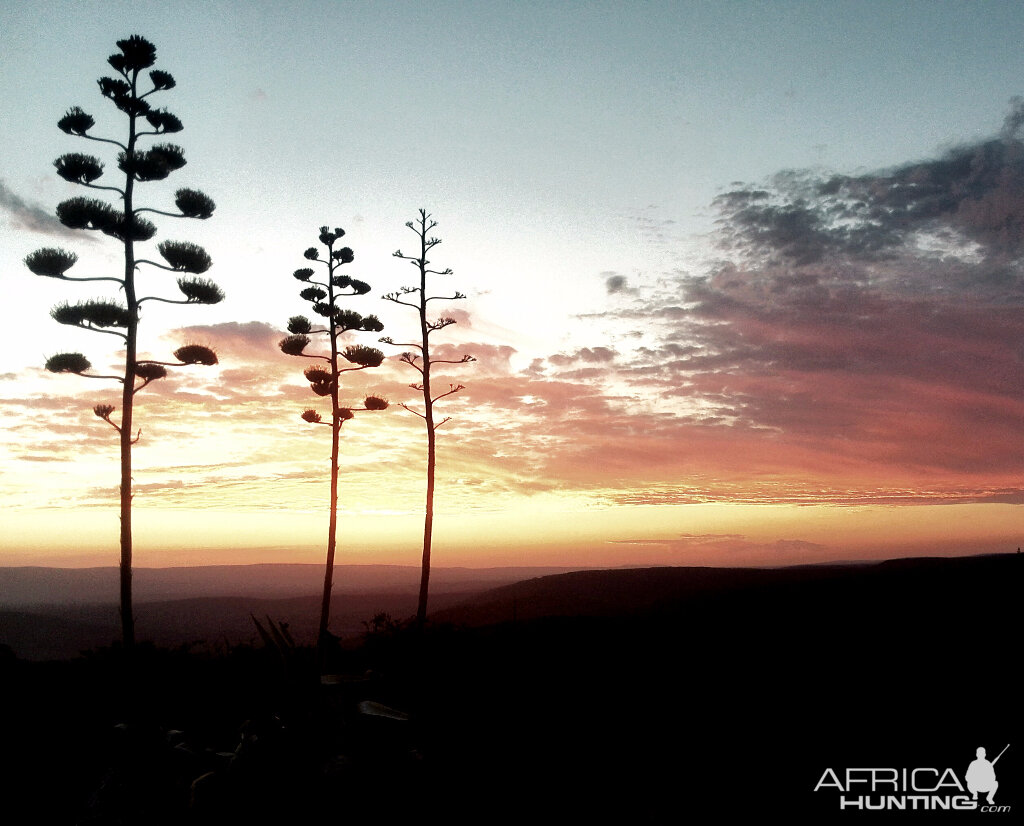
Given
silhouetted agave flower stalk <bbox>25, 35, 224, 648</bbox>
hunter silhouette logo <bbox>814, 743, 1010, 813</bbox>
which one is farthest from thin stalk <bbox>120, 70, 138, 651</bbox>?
hunter silhouette logo <bbox>814, 743, 1010, 813</bbox>

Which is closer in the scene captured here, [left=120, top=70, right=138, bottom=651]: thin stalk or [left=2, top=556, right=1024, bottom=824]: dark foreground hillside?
[left=2, top=556, right=1024, bottom=824]: dark foreground hillside

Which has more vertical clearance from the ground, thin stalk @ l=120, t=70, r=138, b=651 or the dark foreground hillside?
thin stalk @ l=120, t=70, r=138, b=651

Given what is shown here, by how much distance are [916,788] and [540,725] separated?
3605 mm

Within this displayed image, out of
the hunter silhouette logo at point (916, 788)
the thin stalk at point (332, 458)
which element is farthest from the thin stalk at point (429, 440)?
the hunter silhouette logo at point (916, 788)

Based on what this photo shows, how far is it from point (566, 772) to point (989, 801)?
11.6 feet

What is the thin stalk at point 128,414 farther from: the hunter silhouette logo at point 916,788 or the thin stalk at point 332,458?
the hunter silhouette logo at point 916,788

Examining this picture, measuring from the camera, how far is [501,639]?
18062 millimetres

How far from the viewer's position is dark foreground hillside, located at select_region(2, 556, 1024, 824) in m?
5.81

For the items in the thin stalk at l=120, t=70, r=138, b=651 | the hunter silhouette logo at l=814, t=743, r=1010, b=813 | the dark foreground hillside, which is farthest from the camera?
the thin stalk at l=120, t=70, r=138, b=651

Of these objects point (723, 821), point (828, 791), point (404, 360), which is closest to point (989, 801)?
point (828, 791)

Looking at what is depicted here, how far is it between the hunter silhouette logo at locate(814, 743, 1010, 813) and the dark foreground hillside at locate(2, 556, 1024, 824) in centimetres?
9

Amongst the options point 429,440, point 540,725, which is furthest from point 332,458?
point 540,725

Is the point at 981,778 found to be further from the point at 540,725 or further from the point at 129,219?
the point at 129,219

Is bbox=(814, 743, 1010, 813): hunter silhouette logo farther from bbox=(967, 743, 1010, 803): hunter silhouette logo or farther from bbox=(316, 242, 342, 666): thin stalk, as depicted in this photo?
bbox=(316, 242, 342, 666): thin stalk
